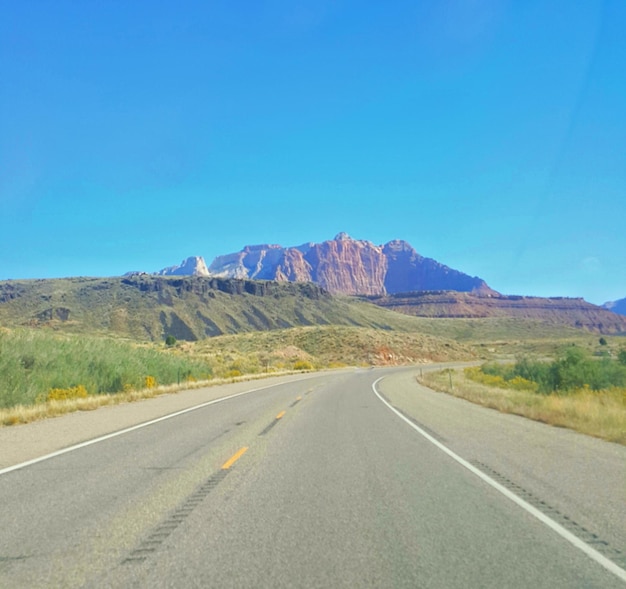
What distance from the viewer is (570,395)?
22453 mm

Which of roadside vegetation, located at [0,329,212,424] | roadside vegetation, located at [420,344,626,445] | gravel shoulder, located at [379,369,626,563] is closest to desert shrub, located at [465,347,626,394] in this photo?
roadside vegetation, located at [420,344,626,445]

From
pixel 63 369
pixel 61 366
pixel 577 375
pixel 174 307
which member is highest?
pixel 174 307

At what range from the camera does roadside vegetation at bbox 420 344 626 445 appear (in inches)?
537

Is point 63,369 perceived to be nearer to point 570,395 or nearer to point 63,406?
point 63,406

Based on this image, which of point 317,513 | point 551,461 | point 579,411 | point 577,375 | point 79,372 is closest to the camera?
point 317,513

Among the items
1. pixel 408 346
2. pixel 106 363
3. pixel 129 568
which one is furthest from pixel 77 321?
pixel 129 568

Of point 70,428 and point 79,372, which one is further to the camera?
point 79,372

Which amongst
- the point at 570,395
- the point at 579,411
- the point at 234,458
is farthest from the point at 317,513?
the point at 570,395

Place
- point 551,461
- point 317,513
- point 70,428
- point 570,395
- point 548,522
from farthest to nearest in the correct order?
point 570,395
point 70,428
point 551,461
point 317,513
point 548,522

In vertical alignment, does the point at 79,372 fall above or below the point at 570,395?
above

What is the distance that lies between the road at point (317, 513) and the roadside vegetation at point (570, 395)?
258 cm

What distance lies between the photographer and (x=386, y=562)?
4641 millimetres

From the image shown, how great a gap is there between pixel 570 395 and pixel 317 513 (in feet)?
63.5

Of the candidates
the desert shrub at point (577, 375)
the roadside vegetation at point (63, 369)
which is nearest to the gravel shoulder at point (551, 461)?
the roadside vegetation at point (63, 369)
